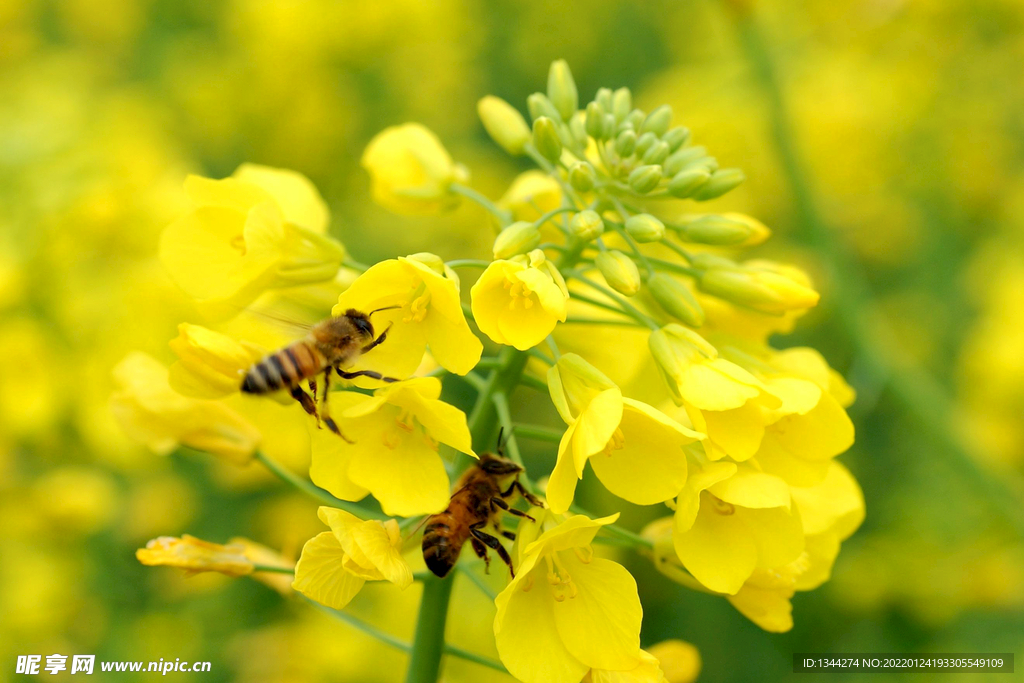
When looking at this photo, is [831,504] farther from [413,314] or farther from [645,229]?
[413,314]

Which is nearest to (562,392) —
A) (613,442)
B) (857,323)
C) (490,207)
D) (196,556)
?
(613,442)

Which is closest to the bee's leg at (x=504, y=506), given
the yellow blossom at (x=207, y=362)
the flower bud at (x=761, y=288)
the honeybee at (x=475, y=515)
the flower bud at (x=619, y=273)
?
the honeybee at (x=475, y=515)

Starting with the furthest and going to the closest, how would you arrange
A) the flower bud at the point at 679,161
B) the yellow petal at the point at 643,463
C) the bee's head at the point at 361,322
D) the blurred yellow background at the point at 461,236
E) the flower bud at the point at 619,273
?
1. the blurred yellow background at the point at 461,236
2. the flower bud at the point at 679,161
3. the bee's head at the point at 361,322
4. the flower bud at the point at 619,273
5. the yellow petal at the point at 643,463

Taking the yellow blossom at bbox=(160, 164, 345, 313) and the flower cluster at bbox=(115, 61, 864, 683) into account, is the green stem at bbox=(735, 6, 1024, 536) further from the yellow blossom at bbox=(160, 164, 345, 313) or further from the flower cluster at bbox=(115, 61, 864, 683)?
the yellow blossom at bbox=(160, 164, 345, 313)

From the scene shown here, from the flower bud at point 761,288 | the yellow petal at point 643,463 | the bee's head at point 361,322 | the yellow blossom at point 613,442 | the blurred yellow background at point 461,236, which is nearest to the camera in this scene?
the yellow blossom at point 613,442

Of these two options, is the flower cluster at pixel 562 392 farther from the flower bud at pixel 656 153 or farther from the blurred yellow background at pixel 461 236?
the blurred yellow background at pixel 461 236

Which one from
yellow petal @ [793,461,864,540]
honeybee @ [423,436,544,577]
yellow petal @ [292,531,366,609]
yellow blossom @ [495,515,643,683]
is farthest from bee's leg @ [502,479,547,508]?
yellow petal @ [793,461,864,540]

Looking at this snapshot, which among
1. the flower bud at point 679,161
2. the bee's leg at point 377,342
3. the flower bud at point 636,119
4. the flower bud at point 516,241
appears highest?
the flower bud at point 636,119
